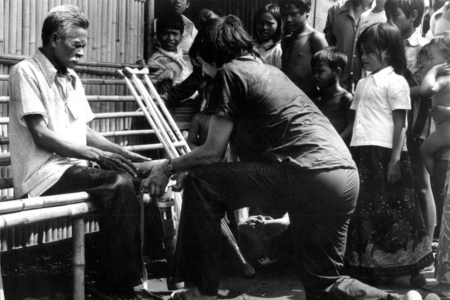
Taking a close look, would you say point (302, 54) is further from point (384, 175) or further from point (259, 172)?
point (259, 172)

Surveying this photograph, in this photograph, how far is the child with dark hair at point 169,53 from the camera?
5.80m

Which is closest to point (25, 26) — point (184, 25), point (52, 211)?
point (52, 211)

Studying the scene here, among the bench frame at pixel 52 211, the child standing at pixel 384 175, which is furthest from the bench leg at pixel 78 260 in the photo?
the child standing at pixel 384 175

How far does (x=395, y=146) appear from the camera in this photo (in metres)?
4.53

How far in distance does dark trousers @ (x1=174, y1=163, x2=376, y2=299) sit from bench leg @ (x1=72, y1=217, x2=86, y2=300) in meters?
0.48

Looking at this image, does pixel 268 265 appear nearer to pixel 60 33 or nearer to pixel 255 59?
pixel 255 59

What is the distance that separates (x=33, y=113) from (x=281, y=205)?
140 centimetres

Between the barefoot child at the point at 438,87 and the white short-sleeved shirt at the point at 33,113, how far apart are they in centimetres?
231

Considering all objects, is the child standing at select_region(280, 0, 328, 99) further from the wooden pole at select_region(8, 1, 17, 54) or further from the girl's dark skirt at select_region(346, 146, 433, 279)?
the wooden pole at select_region(8, 1, 17, 54)

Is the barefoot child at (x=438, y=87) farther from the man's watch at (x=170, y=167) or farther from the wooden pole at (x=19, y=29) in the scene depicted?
the wooden pole at (x=19, y=29)

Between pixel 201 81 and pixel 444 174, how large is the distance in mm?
2016

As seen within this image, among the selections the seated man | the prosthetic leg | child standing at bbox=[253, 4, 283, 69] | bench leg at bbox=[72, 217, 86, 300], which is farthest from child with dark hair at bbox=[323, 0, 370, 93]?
bench leg at bbox=[72, 217, 86, 300]

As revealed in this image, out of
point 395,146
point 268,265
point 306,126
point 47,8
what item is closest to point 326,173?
point 306,126

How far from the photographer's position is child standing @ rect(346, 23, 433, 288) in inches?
179
